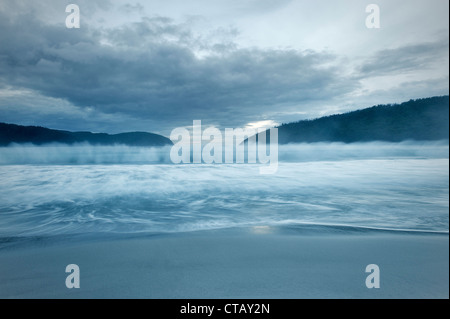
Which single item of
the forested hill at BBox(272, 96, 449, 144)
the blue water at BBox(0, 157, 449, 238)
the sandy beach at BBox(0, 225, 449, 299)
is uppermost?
the forested hill at BBox(272, 96, 449, 144)

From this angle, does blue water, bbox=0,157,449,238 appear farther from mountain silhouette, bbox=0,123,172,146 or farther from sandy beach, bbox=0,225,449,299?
mountain silhouette, bbox=0,123,172,146

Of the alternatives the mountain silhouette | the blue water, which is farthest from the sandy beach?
the mountain silhouette

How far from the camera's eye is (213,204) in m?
6.32

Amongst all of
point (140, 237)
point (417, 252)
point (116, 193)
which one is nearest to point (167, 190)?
point (116, 193)

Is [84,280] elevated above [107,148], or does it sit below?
below

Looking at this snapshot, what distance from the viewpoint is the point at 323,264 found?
9.68 ft

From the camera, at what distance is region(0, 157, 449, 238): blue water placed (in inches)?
181

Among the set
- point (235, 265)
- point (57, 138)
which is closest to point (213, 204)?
point (235, 265)

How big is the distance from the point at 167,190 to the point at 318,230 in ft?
16.5

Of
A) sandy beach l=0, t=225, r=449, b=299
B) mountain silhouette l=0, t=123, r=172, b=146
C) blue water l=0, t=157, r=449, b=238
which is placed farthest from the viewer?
mountain silhouette l=0, t=123, r=172, b=146

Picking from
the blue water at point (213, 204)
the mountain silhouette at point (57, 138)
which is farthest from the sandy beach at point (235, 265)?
the mountain silhouette at point (57, 138)

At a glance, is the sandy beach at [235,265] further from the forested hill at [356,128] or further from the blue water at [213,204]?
the forested hill at [356,128]
